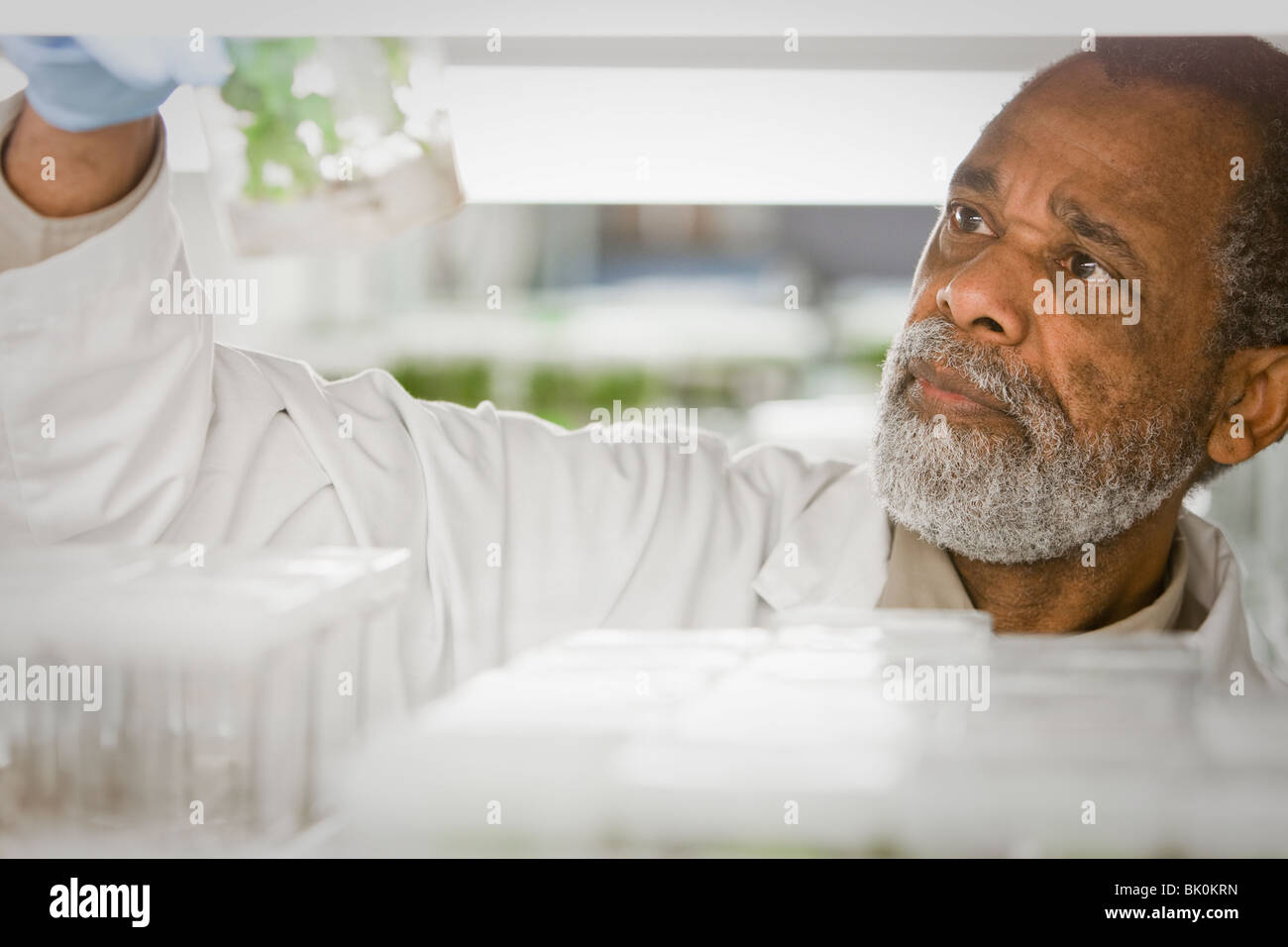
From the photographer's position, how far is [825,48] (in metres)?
1.07

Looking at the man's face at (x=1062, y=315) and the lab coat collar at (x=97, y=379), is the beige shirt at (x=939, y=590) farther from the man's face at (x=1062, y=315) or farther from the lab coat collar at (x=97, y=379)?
the lab coat collar at (x=97, y=379)

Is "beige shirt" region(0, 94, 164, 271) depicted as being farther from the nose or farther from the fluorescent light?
the nose

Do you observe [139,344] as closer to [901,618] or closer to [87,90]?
[87,90]

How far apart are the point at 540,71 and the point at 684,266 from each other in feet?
0.74

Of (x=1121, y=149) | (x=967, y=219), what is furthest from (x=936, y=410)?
(x=1121, y=149)

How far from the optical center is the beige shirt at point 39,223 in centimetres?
103

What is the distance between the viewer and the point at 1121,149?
41.8 inches

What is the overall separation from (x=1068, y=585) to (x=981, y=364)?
27cm

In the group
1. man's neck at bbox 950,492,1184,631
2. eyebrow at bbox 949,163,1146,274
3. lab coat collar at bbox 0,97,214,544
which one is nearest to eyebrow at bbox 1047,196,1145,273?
eyebrow at bbox 949,163,1146,274

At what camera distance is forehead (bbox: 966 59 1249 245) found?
41.8 inches

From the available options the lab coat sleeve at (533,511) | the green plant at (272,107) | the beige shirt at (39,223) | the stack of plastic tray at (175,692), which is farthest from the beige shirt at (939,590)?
the beige shirt at (39,223)

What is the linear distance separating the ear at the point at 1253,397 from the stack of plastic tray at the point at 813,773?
32 centimetres

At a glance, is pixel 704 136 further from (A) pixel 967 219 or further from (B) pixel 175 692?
(B) pixel 175 692

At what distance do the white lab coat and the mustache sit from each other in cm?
21
